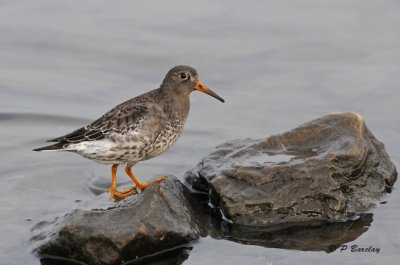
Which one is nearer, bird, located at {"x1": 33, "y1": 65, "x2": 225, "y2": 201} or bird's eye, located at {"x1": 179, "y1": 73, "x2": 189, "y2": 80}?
bird, located at {"x1": 33, "y1": 65, "x2": 225, "y2": 201}

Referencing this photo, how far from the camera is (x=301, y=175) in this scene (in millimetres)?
10109

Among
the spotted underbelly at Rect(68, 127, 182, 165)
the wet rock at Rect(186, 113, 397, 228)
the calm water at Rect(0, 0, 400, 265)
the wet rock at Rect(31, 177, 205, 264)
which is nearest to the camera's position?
the wet rock at Rect(31, 177, 205, 264)

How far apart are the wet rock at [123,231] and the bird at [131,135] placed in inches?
30.0

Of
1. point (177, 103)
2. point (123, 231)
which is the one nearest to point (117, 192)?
point (177, 103)

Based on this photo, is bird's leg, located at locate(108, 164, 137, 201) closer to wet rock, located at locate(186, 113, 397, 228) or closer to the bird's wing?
the bird's wing

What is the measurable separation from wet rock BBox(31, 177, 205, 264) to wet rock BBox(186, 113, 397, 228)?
75 cm

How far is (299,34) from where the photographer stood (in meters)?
17.1

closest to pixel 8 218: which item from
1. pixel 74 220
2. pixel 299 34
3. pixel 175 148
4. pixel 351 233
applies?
pixel 74 220

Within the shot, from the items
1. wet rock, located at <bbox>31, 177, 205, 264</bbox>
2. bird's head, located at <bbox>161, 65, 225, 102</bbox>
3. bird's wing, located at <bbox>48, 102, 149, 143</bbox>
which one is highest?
bird's head, located at <bbox>161, 65, 225, 102</bbox>

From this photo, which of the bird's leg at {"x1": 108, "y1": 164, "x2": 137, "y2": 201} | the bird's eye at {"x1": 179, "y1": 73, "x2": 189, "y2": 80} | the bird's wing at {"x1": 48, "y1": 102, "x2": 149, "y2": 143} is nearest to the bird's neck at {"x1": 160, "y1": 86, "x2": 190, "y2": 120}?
the bird's eye at {"x1": 179, "y1": 73, "x2": 189, "y2": 80}

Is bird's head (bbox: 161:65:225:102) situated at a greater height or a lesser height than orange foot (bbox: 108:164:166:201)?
greater

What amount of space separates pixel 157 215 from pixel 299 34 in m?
8.83

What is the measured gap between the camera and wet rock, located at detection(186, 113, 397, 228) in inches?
396

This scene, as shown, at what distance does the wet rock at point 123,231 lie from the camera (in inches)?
354
